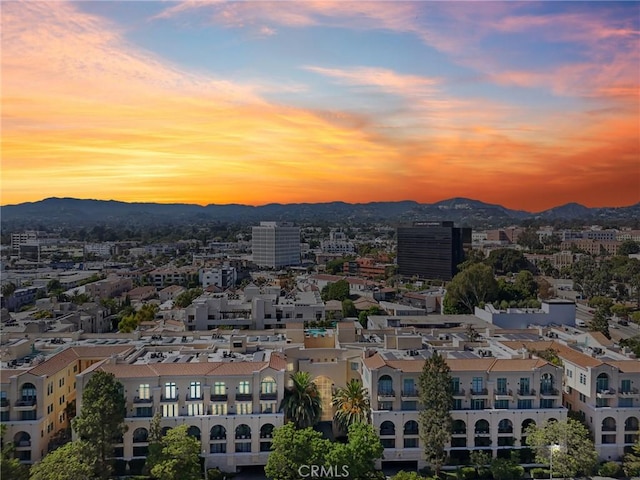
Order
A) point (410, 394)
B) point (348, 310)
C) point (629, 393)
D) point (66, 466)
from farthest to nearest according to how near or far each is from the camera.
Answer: point (348, 310)
point (629, 393)
point (410, 394)
point (66, 466)


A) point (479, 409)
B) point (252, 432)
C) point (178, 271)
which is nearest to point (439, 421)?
point (479, 409)

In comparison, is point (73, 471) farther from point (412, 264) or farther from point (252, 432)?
point (412, 264)

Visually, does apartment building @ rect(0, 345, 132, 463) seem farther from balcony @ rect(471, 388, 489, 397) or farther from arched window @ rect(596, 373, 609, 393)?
arched window @ rect(596, 373, 609, 393)

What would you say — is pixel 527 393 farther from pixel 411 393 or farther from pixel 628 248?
pixel 628 248

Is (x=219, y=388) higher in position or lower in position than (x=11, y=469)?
higher

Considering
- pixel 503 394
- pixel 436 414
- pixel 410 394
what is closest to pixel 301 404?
pixel 410 394

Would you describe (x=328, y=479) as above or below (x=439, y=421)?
below

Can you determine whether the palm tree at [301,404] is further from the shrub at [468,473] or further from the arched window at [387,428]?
the shrub at [468,473]
